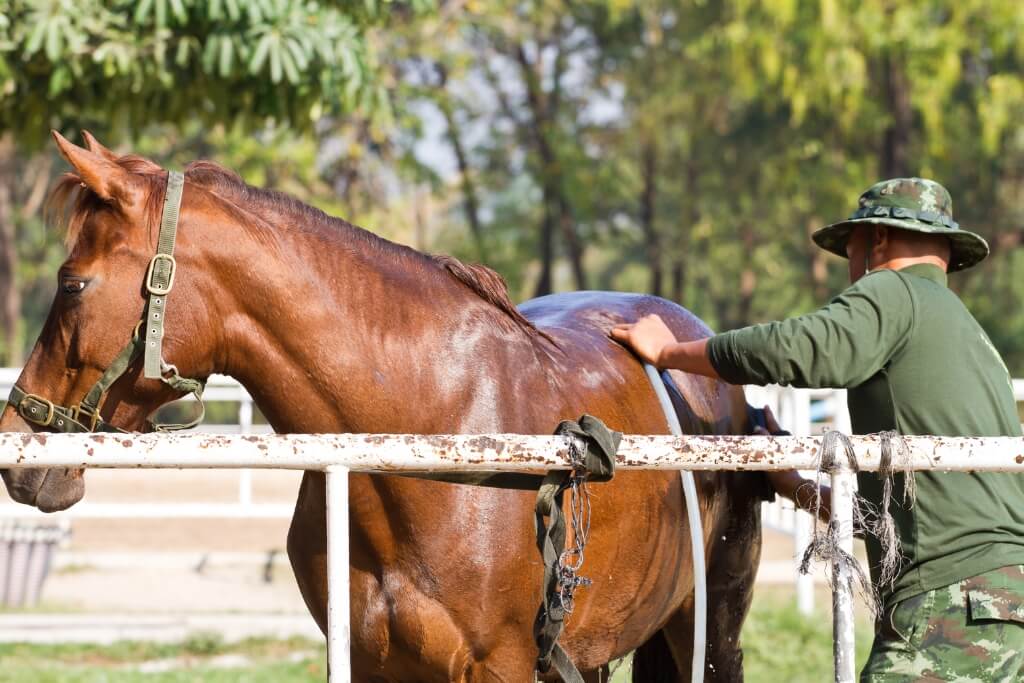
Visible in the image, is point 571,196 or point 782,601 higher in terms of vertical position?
point 571,196

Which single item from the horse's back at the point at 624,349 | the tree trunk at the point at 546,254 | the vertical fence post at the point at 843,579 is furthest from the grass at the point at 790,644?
the tree trunk at the point at 546,254

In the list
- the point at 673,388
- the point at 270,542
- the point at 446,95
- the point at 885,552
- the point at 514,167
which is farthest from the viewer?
the point at 514,167

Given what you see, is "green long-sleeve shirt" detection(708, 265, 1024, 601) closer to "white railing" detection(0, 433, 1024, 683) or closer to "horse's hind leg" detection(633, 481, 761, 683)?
"white railing" detection(0, 433, 1024, 683)

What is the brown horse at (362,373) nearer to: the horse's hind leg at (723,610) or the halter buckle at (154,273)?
the halter buckle at (154,273)

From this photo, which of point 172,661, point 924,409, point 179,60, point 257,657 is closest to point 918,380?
point 924,409

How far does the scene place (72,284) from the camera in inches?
104

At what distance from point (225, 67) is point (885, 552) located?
423 cm

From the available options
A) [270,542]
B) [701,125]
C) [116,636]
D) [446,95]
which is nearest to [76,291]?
[116,636]

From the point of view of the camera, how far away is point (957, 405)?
2.65 meters

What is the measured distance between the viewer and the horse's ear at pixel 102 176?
8.60 feet

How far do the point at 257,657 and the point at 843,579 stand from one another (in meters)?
5.43

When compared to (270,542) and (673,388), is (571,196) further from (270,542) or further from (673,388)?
(673,388)

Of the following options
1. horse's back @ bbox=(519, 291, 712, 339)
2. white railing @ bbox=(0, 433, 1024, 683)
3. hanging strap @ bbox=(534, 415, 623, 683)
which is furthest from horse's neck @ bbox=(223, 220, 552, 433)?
horse's back @ bbox=(519, 291, 712, 339)

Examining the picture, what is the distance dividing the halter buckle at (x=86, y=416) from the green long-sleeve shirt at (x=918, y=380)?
135 cm
